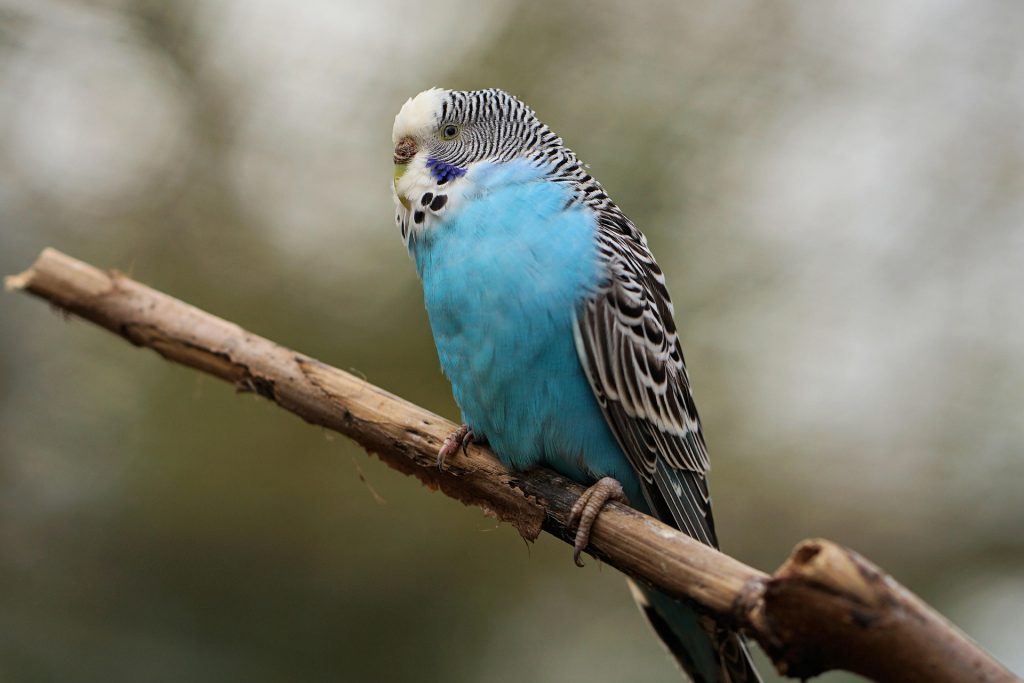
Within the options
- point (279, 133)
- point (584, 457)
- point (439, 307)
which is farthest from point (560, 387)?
point (279, 133)

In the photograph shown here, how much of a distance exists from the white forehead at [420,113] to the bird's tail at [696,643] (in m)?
2.40

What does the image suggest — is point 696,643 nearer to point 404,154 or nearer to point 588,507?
point 588,507

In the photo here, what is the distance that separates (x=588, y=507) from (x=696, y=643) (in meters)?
1.05

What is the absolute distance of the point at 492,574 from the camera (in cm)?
635

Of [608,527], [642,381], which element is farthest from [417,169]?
[608,527]

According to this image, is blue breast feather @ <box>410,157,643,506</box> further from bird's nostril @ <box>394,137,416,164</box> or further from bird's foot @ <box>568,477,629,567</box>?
bird's nostril @ <box>394,137,416,164</box>

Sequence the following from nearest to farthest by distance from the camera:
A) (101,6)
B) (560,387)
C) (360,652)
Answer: (560,387) < (360,652) < (101,6)

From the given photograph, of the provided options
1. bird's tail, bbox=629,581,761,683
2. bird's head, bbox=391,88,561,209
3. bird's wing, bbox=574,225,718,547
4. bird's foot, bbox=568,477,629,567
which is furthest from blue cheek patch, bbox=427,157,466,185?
bird's tail, bbox=629,581,761,683

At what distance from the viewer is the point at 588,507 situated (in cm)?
362

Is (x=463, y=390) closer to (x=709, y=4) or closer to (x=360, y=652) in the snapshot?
(x=360, y=652)

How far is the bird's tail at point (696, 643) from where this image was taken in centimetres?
392

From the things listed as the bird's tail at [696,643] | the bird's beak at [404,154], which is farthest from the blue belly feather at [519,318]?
the bird's beak at [404,154]

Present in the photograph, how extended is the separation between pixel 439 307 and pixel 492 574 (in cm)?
304

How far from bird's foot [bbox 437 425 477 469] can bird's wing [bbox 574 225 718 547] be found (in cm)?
61
